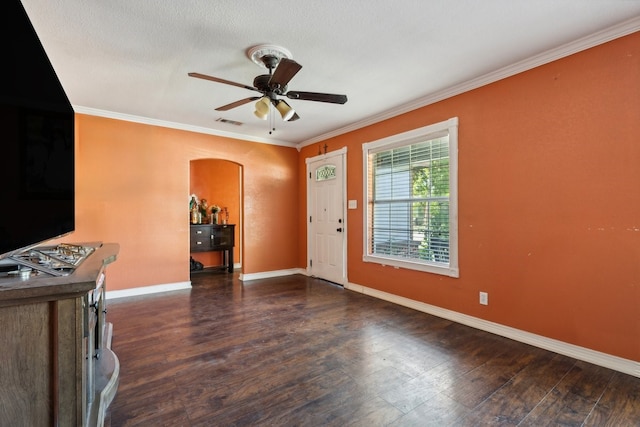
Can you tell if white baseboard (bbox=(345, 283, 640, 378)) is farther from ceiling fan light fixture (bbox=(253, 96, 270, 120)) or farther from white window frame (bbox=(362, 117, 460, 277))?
ceiling fan light fixture (bbox=(253, 96, 270, 120))

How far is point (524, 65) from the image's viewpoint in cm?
279

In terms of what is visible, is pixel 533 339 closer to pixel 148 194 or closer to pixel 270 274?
pixel 270 274

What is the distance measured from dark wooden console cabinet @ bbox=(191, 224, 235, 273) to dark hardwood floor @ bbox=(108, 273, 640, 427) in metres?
2.21

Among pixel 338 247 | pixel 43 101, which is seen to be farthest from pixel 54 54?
pixel 338 247

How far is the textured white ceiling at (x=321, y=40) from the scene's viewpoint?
2070 millimetres

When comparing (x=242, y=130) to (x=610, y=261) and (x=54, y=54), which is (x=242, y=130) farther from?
(x=610, y=261)

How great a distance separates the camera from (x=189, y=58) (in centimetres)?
272

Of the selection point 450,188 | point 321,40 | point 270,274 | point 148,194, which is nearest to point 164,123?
point 148,194

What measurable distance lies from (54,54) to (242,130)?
2.64 metres

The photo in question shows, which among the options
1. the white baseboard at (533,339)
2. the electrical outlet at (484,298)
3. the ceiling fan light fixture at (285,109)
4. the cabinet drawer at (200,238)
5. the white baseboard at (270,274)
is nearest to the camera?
the white baseboard at (533,339)

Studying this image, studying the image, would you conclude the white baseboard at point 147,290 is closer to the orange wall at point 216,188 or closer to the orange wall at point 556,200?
the orange wall at point 216,188

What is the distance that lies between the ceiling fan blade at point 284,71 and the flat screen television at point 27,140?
1.30 metres

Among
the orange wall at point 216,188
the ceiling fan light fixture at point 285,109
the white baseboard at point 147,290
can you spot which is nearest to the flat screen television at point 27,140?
the ceiling fan light fixture at point 285,109

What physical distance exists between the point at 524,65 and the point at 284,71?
7.30 ft
